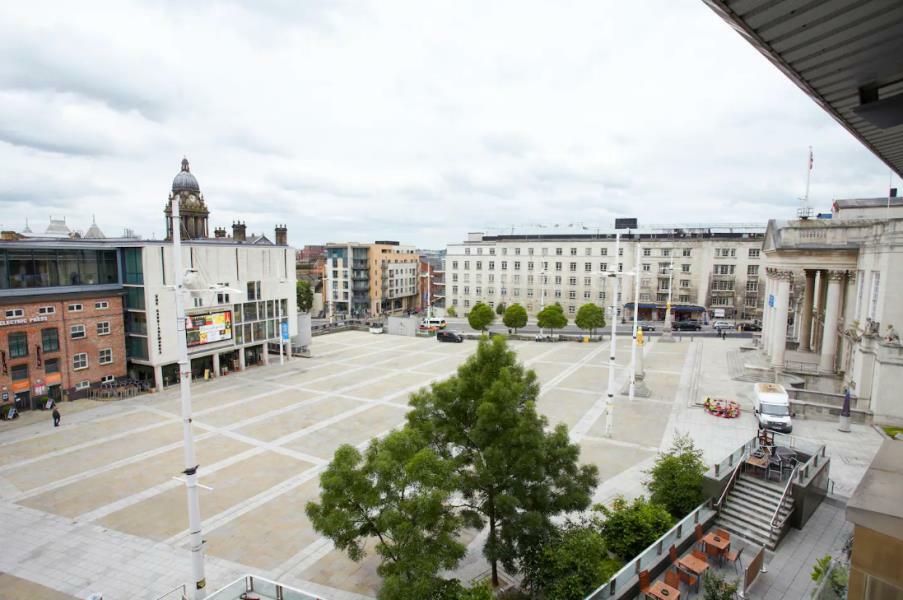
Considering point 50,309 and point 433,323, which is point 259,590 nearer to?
point 50,309

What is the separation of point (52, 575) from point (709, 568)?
69.3 feet

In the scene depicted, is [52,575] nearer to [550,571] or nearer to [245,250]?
[550,571]

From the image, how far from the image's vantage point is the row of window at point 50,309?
3074 cm

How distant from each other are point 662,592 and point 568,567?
3134 millimetres

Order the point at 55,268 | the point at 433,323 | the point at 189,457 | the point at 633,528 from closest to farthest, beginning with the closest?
the point at 189,457, the point at 633,528, the point at 55,268, the point at 433,323

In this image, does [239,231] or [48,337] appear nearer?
[48,337]

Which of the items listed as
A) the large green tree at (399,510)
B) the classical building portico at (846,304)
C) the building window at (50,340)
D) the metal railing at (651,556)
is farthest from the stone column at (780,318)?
the building window at (50,340)

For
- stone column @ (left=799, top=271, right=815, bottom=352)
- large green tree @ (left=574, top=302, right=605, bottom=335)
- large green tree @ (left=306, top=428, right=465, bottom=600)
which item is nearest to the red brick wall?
large green tree @ (left=306, top=428, right=465, bottom=600)

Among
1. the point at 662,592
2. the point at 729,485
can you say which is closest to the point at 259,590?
the point at 662,592

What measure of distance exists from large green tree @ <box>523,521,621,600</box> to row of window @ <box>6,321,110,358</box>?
35.2 metres

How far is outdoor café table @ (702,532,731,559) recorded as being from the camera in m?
15.8

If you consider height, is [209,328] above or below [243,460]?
above

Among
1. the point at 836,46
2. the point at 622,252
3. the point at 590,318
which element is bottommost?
the point at 590,318

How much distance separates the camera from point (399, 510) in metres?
11.8
